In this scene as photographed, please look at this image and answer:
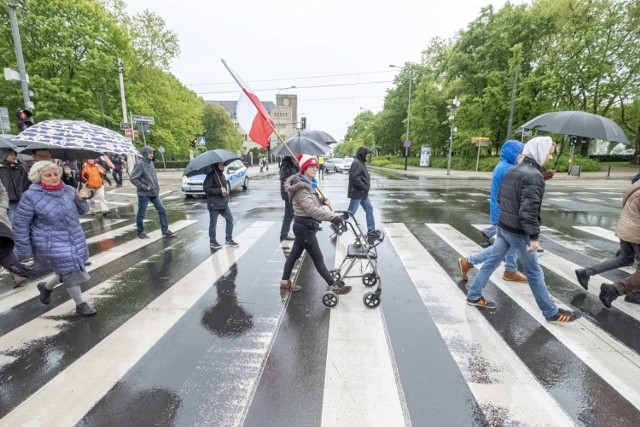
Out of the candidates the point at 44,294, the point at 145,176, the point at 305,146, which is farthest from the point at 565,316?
the point at 145,176

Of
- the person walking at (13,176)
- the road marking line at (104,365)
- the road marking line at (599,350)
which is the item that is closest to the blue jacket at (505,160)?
the road marking line at (599,350)

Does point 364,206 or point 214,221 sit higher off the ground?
point 364,206

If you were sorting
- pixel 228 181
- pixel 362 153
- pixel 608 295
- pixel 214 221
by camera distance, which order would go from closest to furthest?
pixel 608 295 < pixel 362 153 < pixel 214 221 < pixel 228 181

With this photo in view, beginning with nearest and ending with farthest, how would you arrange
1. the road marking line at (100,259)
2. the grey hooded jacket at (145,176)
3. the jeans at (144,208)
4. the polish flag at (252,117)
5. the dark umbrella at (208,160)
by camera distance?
the road marking line at (100,259)
the polish flag at (252,117)
the dark umbrella at (208,160)
the grey hooded jacket at (145,176)
the jeans at (144,208)

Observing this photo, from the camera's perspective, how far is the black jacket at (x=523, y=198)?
3375 millimetres

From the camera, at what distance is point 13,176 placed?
551cm

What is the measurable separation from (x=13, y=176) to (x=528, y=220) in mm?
7601

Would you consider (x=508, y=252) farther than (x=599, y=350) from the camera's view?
Yes

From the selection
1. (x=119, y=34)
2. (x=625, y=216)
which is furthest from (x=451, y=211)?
(x=119, y=34)

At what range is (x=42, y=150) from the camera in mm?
5102

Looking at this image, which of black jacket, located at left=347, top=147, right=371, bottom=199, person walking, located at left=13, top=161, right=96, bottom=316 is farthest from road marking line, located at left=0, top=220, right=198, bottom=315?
black jacket, located at left=347, top=147, right=371, bottom=199

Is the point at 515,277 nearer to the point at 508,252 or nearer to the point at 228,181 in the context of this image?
the point at 508,252

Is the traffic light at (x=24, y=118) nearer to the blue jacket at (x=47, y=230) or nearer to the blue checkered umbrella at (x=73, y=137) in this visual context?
the blue checkered umbrella at (x=73, y=137)

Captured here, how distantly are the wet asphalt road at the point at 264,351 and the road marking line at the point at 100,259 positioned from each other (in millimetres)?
73
